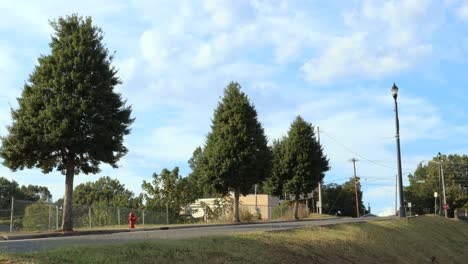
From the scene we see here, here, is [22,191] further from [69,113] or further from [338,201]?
[69,113]

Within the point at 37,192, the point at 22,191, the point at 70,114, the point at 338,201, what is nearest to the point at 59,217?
the point at 70,114

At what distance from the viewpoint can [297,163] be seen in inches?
1815

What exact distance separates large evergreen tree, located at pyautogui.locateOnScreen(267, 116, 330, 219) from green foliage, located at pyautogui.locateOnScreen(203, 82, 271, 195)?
846 centimetres

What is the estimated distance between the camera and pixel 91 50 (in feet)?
79.9

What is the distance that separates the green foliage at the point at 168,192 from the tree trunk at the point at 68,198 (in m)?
22.5

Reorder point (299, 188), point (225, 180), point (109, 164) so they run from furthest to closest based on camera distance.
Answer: point (299, 188) → point (225, 180) → point (109, 164)

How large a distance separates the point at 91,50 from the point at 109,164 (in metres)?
5.88

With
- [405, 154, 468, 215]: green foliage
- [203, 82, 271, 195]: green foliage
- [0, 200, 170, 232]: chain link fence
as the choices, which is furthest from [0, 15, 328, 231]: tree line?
[405, 154, 468, 215]: green foliage

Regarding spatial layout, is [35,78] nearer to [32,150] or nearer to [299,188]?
[32,150]

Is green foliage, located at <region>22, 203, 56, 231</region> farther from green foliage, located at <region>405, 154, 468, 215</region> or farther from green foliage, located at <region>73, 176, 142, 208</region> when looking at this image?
green foliage, located at <region>405, 154, 468, 215</region>

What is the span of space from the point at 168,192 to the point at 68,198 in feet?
77.3

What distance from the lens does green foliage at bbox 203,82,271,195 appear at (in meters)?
35.6

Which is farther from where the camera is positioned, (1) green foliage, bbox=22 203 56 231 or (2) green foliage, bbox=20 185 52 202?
(2) green foliage, bbox=20 185 52 202

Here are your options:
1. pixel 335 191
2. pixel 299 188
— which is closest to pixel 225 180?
pixel 299 188
